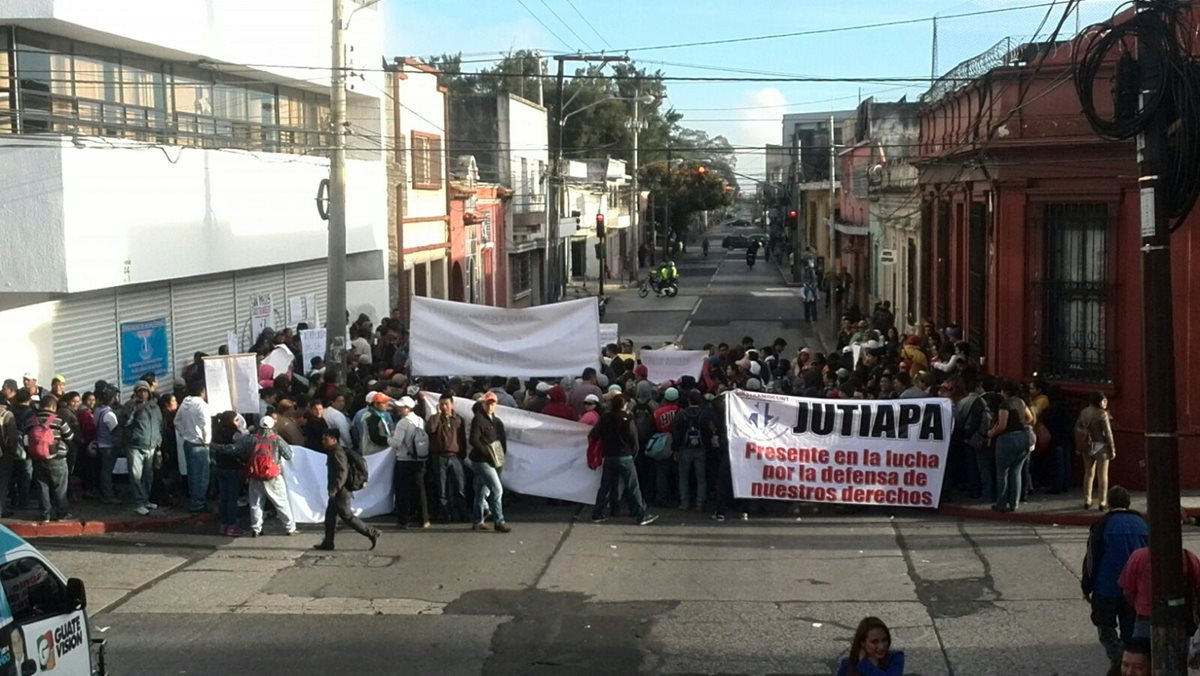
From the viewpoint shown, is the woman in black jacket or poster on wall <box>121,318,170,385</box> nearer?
the woman in black jacket

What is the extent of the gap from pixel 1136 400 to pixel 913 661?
7.55 metres

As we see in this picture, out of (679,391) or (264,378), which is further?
(264,378)

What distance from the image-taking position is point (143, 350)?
2216 cm

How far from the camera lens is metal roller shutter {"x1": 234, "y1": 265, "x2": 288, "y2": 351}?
87.9 feet

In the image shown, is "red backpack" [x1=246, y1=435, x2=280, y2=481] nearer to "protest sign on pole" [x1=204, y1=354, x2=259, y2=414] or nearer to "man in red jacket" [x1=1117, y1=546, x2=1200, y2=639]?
"protest sign on pole" [x1=204, y1=354, x2=259, y2=414]

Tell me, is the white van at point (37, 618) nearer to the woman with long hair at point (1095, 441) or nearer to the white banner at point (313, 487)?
the white banner at point (313, 487)

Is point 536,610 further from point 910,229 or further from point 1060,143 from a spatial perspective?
point 910,229

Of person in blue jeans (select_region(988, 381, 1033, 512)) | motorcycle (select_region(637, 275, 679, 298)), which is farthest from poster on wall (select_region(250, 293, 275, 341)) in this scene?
motorcycle (select_region(637, 275, 679, 298))

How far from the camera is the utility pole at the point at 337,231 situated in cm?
2105

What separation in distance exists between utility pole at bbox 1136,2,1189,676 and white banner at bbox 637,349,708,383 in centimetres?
1337

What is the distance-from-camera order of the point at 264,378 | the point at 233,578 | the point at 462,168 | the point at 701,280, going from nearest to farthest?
the point at 233,578
the point at 264,378
the point at 462,168
the point at 701,280

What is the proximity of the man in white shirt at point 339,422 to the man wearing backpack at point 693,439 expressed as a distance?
369cm

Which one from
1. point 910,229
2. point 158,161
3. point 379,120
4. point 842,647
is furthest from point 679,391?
point 379,120

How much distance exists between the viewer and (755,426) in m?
16.7
